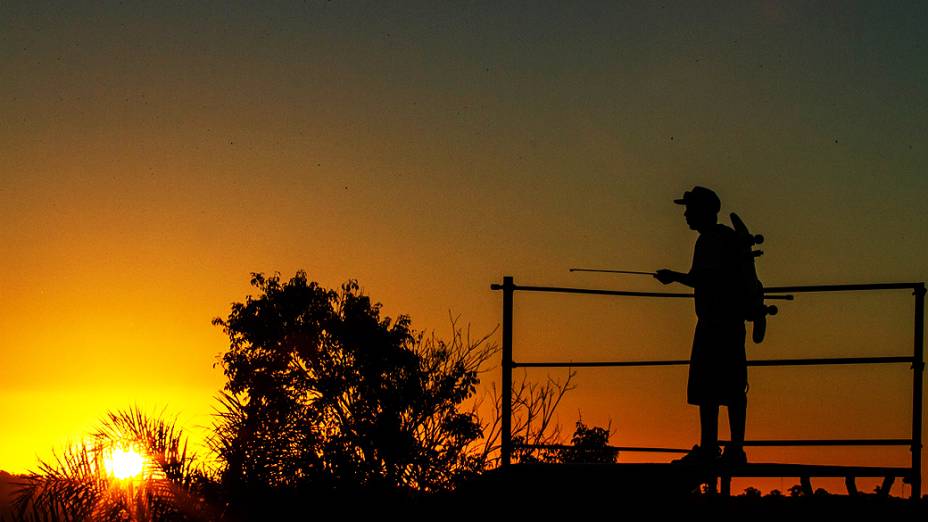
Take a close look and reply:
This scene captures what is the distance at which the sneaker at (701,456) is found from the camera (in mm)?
8969

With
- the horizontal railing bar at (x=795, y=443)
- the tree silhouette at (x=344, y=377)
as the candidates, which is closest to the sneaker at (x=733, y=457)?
the horizontal railing bar at (x=795, y=443)

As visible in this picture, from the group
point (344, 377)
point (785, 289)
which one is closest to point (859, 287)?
point (785, 289)

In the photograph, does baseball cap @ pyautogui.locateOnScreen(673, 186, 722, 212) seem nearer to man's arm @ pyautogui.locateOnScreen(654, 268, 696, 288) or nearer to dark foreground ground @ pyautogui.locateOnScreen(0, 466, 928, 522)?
man's arm @ pyautogui.locateOnScreen(654, 268, 696, 288)

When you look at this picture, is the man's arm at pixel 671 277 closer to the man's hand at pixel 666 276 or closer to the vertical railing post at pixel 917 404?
the man's hand at pixel 666 276

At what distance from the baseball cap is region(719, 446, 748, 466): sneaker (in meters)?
1.61

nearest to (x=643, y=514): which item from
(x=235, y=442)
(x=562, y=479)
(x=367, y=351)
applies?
(x=562, y=479)

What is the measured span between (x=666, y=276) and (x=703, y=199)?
67cm

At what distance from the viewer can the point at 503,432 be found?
31.0 ft

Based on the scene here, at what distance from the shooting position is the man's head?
30.7 ft

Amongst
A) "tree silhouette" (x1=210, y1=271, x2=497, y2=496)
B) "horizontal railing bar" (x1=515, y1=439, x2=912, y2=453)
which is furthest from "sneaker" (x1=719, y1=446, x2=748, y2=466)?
"tree silhouette" (x1=210, y1=271, x2=497, y2=496)

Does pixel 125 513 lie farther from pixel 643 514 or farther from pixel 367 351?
pixel 367 351

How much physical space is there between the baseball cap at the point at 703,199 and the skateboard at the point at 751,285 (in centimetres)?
14

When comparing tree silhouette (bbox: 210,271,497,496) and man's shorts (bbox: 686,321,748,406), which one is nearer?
man's shorts (bbox: 686,321,748,406)

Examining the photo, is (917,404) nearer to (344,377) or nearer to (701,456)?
(701,456)
